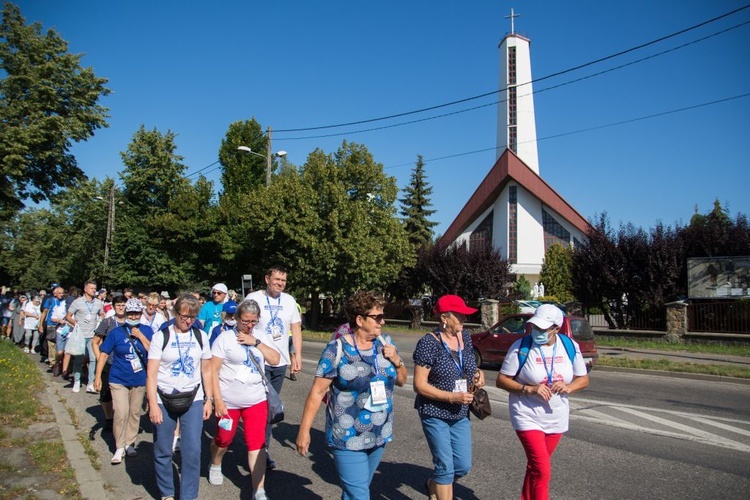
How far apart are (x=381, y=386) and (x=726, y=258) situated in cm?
2144

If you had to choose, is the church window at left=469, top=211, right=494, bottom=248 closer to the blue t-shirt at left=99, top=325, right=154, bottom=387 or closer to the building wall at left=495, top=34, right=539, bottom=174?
the building wall at left=495, top=34, right=539, bottom=174

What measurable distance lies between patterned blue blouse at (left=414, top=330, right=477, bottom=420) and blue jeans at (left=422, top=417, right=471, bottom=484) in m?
0.06

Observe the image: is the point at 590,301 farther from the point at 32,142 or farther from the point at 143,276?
the point at 143,276

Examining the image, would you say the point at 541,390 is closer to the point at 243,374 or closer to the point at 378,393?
the point at 378,393

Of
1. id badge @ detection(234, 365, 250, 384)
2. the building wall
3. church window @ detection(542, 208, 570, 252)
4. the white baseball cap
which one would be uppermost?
the building wall

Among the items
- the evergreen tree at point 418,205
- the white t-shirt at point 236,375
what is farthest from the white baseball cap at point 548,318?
the evergreen tree at point 418,205

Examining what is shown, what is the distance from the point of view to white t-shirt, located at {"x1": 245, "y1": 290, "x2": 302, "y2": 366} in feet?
20.1

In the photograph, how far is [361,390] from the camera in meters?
3.75

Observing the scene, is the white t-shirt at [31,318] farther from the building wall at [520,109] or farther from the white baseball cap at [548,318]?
the building wall at [520,109]

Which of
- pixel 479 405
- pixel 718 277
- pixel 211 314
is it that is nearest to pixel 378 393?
pixel 479 405

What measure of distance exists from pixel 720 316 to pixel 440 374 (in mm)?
19870

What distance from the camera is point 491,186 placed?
51.6 metres

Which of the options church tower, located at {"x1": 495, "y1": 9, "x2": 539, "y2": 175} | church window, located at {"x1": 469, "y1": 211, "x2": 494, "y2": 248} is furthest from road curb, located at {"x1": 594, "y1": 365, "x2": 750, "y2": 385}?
church tower, located at {"x1": 495, "y1": 9, "x2": 539, "y2": 175}

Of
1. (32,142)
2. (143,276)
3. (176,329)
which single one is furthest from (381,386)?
(143,276)
